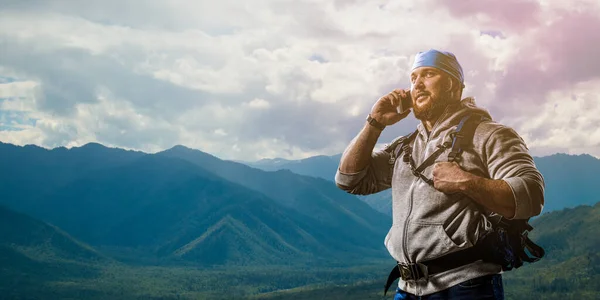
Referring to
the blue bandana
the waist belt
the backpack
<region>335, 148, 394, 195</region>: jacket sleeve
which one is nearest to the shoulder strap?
the backpack

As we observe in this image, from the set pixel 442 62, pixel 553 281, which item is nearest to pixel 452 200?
pixel 442 62

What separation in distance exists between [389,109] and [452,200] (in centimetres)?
98

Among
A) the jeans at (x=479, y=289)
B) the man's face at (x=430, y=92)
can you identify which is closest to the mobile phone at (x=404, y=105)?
the man's face at (x=430, y=92)

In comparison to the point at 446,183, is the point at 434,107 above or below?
above

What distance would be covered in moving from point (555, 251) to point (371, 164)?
207 meters

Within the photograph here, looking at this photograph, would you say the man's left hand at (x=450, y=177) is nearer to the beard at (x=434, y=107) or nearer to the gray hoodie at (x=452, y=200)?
the gray hoodie at (x=452, y=200)

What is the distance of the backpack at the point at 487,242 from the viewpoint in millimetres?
4621

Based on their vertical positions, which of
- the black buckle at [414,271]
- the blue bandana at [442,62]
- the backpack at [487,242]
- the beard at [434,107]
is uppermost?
the blue bandana at [442,62]

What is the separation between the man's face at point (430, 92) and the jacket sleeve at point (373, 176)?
62 centimetres

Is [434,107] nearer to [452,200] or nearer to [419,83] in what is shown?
[419,83]

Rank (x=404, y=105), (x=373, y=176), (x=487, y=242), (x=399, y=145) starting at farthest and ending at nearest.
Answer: (x=373, y=176) < (x=399, y=145) < (x=404, y=105) < (x=487, y=242)

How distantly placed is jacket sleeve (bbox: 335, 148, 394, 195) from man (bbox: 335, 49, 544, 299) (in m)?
0.06

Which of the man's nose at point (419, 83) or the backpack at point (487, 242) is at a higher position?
the man's nose at point (419, 83)

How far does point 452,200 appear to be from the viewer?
4719 millimetres
